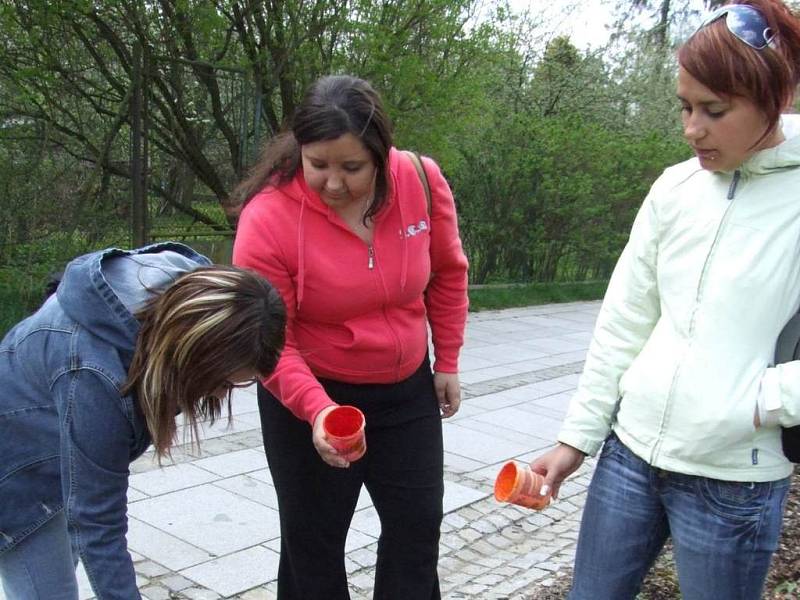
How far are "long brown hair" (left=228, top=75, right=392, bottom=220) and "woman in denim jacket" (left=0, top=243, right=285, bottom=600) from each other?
21.3 inches

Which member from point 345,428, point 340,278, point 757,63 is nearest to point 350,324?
point 340,278

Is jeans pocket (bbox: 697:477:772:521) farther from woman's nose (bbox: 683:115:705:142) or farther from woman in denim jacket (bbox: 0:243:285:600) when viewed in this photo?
woman in denim jacket (bbox: 0:243:285:600)

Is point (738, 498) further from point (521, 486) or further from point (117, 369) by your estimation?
point (117, 369)

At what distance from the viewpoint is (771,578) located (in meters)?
3.18

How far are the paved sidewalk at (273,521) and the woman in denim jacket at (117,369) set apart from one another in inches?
62.7

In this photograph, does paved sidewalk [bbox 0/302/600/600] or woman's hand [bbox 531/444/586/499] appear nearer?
woman's hand [bbox 531/444/586/499]

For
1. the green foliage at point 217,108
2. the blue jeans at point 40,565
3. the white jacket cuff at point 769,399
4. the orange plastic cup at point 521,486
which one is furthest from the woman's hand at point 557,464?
the green foliage at point 217,108

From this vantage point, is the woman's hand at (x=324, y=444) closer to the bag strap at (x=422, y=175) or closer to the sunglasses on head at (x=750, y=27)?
the bag strap at (x=422, y=175)

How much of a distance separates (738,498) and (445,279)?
1.14 metres

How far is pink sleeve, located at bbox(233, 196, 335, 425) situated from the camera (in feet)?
7.54

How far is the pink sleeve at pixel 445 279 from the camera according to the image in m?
2.60

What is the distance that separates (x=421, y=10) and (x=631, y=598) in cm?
730

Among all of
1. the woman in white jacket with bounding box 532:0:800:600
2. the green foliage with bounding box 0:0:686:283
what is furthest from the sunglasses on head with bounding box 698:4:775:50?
the green foliage with bounding box 0:0:686:283

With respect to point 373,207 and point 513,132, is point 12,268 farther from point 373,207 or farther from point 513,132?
point 513,132
